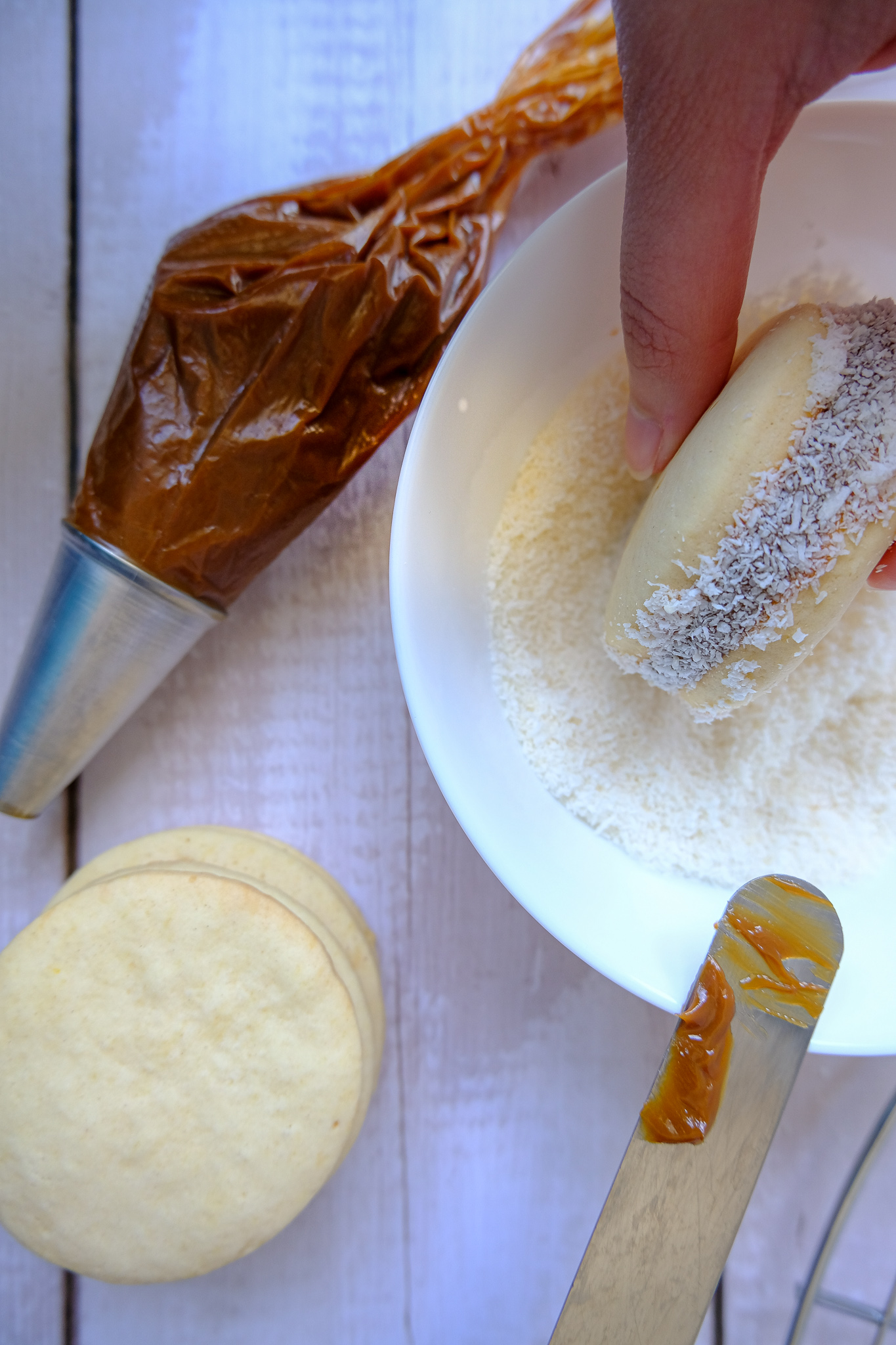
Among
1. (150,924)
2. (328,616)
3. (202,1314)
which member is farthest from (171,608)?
(202,1314)

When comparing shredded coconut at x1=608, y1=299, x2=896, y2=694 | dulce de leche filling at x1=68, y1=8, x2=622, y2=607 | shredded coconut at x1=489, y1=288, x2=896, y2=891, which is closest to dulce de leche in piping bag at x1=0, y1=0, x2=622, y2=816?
dulce de leche filling at x1=68, y1=8, x2=622, y2=607

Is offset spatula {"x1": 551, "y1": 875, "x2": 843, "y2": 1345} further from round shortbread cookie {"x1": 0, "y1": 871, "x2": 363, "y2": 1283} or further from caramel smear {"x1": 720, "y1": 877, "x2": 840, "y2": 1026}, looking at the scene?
round shortbread cookie {"x1": 0, "y1": 871, "x2": 363, "y2": 1283}

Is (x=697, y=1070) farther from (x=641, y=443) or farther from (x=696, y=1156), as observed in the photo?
(x=641, y=443)

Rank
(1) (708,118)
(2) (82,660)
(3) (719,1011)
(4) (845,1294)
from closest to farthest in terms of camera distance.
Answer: (1) (708,118), (3) (719,1011), (2) (82,660), (4) (845,1294)

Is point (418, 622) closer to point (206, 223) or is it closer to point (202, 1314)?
point (206, 223)

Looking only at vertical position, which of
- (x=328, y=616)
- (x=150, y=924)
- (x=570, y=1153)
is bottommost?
(x=570, y=1153)

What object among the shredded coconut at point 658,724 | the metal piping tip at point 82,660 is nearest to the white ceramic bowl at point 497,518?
the shredded coconut at point 658,724

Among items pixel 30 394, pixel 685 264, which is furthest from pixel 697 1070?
pixel 30 394

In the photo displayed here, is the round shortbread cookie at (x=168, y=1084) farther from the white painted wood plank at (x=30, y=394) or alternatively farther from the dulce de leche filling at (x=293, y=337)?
the dulce de leche filling at (x=293, y=337)
